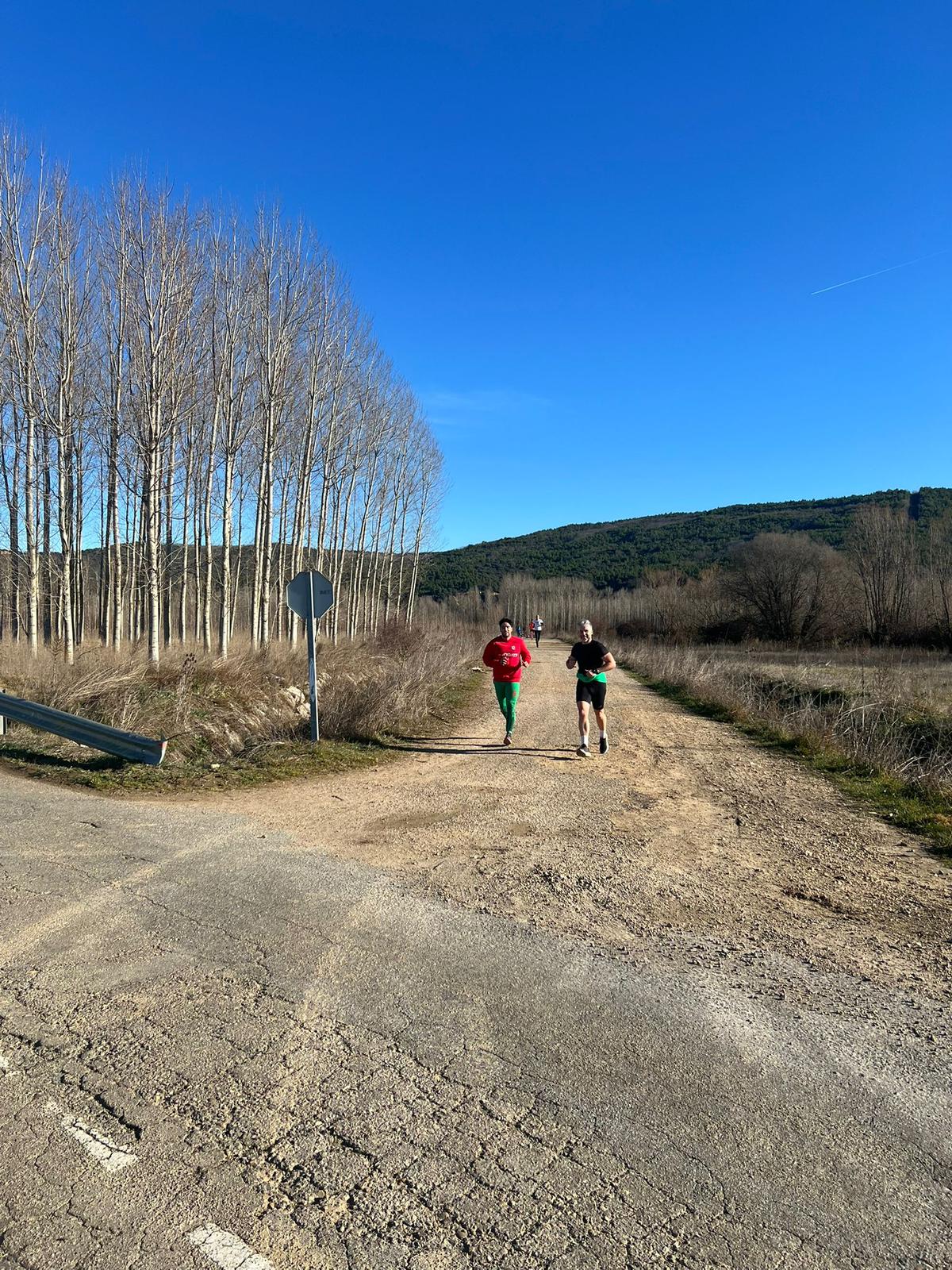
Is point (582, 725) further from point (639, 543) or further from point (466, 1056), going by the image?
point (639, 543)

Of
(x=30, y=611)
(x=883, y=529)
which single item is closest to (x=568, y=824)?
(x=30, y=611)

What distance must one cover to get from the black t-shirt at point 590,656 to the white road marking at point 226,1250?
30.6ft

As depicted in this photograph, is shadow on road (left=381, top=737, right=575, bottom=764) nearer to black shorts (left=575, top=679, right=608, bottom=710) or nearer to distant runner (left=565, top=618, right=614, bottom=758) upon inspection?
distant runner (left=565, top=618, right=614, bottom=758)

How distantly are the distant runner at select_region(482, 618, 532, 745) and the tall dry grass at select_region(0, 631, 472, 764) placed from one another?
→ 2228 mm

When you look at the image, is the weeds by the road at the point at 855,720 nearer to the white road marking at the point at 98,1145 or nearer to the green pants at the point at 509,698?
the green pants at the point at 509,698

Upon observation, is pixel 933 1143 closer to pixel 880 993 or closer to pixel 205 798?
pixel 880 993

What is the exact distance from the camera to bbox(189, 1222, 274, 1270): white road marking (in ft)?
7.23

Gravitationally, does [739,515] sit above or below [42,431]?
above

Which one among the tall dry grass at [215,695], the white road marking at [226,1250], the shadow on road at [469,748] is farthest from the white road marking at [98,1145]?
the shadow on road at [469,748]

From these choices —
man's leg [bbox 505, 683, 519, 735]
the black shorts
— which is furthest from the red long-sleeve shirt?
the black shorts

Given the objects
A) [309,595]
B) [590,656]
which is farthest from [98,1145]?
[590,656]

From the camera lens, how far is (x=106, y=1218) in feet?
7.80

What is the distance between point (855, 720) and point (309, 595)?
1050 centimetres

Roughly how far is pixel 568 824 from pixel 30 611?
15.6 meters
